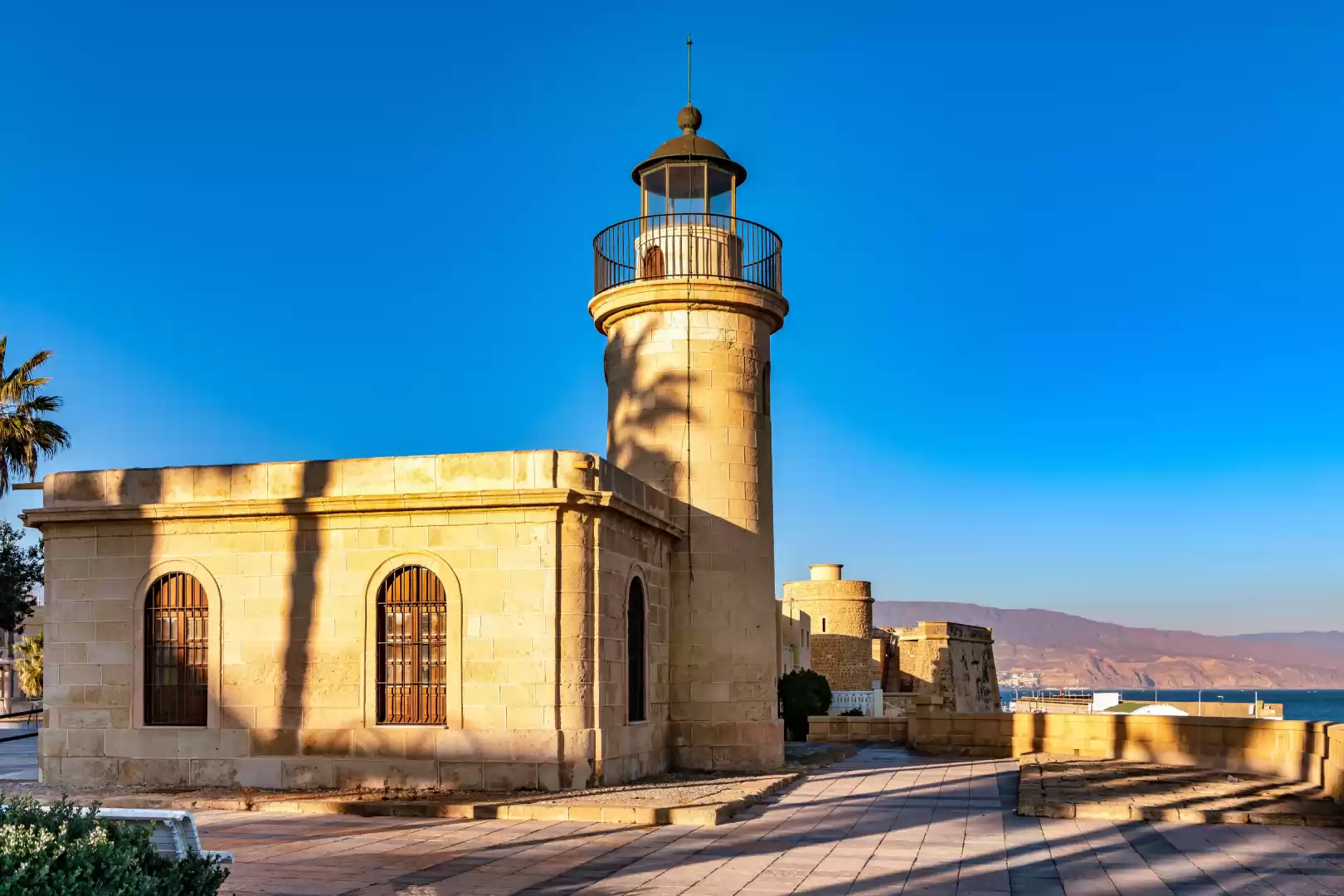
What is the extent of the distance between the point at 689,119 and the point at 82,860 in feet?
53.9

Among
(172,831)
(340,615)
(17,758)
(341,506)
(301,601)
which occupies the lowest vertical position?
(17,758)

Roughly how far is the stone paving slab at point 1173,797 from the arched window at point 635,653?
16.5 ft

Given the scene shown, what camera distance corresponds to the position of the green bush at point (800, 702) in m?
25.2

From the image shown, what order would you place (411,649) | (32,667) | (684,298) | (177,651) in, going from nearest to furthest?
(411,649) → (177,651) → (684,298) → (32,667)

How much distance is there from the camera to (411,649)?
1505cm

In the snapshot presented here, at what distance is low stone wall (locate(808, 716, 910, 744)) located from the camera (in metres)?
25.1

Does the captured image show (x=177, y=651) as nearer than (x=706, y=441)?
Yes

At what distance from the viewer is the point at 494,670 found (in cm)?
1465

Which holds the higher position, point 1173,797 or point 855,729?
point 1173,797

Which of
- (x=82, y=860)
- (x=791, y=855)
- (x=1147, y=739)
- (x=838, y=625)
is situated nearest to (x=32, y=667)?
(x=1147, y=739)

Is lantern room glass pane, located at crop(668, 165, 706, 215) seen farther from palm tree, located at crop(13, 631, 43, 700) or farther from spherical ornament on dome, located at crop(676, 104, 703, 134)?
palm tree, located at crop(13, 631, 43, 700)

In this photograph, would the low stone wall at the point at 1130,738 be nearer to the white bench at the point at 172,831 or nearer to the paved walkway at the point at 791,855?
the paved walkway at the point at 791,855

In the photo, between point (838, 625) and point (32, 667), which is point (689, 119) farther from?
point (838, 625)

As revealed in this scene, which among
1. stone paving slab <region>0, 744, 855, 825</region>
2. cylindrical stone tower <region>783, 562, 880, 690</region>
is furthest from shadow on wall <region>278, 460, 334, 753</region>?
cylindrical stone tower <region>783, 562, 880, 690</region>
